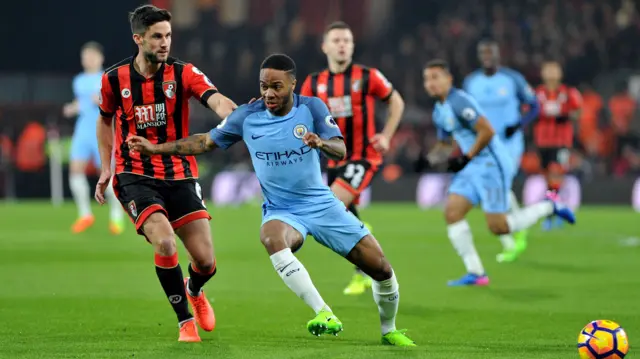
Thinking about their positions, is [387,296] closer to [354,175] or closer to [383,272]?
[383,272]

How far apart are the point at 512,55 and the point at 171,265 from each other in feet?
68.0

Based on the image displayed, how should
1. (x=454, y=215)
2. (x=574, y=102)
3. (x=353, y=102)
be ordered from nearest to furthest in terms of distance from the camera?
(x=353, y=102) < (x=454, y=215) < (x=574, y=102)

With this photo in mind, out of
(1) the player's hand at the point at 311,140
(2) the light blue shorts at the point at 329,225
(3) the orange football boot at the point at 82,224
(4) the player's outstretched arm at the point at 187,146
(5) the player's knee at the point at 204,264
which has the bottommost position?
(3) the orange football boot at the point at 82,224

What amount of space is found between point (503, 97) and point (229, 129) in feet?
30.1

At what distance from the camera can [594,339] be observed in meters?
6.23

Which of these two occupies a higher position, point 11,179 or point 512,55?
point 512,55

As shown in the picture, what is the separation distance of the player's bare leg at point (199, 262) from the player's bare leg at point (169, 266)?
30 cm

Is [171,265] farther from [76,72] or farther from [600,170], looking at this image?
[76,72]

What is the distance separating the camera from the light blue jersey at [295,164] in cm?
682

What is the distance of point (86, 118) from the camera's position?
16484 mm

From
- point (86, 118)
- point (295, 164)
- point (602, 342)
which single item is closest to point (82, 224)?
point (86, 118)

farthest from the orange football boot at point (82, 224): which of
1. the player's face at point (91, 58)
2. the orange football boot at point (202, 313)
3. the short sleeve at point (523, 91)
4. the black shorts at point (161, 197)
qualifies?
the black shorts at point (161, 197)

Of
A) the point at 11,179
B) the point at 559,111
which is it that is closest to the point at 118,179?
the point at 559,111

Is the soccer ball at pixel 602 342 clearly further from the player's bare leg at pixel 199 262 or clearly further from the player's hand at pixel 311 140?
the player's bare leg at pixel 199 262
